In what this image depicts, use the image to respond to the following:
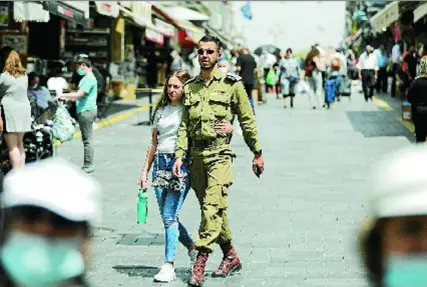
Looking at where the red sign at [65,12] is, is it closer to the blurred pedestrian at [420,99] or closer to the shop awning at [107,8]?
the shop awning at [107,8]

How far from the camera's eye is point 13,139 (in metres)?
13.8

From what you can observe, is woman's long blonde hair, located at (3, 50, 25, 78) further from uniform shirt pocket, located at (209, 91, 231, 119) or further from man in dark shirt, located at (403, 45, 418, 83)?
man in dark shirt, located at (403, 45, 418, 83)

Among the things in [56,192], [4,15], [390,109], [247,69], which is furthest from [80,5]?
[56,192]

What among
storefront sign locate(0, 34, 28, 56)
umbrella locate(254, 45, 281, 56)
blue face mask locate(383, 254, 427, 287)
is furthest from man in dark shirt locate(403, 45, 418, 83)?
blue face mask locate(383, 254, 427, 287)

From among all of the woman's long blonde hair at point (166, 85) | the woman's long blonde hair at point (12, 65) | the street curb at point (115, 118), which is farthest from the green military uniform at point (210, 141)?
the street curb at point (115, 118)

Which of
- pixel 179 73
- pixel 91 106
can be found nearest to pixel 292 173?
pixel 91 106

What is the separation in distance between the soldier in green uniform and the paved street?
0.49m

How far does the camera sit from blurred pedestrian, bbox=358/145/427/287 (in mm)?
2600

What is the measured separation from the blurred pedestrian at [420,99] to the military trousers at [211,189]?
6867 millimetres

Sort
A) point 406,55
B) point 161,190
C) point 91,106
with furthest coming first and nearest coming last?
point 406,55 → point 91,106 → point 161,190

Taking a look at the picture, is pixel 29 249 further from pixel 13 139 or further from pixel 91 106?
pixel 91 106

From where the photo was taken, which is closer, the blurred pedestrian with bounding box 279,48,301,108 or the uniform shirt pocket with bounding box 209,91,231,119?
the uniform shirt pocket with bounding box 209,91,231,119

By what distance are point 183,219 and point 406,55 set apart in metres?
19.8

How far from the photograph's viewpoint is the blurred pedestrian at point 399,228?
260cm
